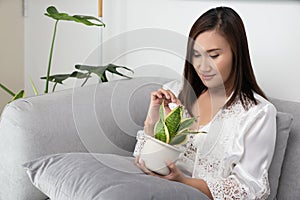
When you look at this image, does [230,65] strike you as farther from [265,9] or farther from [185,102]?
[265,9]

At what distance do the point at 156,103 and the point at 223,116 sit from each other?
8.5 inches

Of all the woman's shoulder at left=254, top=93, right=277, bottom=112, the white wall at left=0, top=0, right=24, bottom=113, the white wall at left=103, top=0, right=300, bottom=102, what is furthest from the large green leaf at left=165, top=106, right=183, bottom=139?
the white wall at left=0, top=0, right=24, bottom=113

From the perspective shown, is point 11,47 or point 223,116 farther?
point 11,47

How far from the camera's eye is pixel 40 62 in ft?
10.4

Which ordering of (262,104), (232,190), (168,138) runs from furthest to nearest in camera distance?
(262,104) < (232,190) < (168,138)

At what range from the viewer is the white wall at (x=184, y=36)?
152 centimetres

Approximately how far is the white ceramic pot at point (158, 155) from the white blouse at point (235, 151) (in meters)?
0.14

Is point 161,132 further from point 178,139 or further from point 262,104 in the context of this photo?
point 262,104

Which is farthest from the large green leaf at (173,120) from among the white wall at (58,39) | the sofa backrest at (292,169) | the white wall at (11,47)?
the white wall at (11,47)

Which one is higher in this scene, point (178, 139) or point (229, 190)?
point (178, 139)

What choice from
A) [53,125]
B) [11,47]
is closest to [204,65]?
[53,125]

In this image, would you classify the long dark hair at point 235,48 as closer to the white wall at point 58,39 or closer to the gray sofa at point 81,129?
the gray sofa at point 81,129

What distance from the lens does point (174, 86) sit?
1.73m

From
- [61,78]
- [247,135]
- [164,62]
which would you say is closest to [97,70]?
[61,78]
